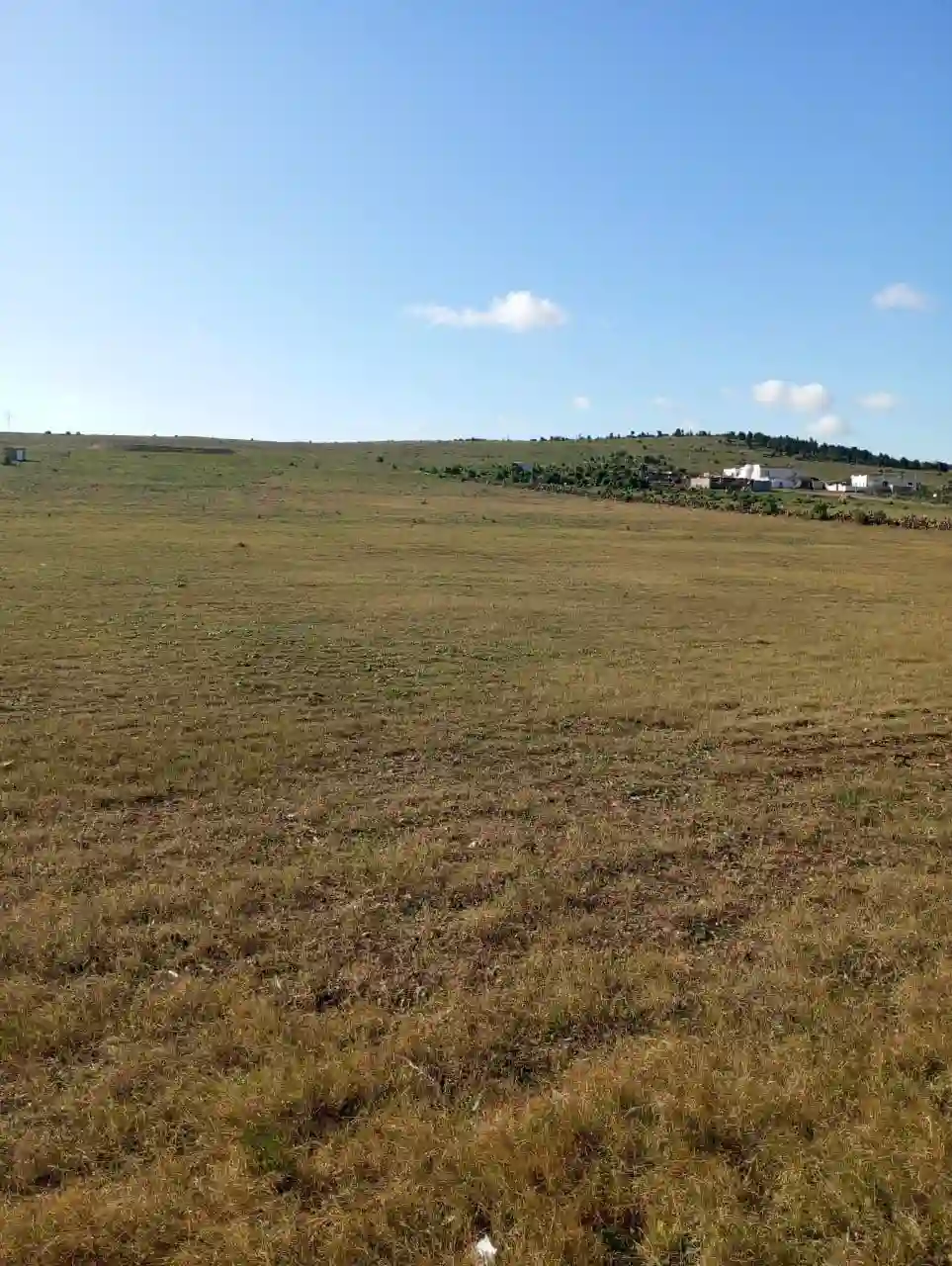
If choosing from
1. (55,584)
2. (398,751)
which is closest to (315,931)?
(398,751)

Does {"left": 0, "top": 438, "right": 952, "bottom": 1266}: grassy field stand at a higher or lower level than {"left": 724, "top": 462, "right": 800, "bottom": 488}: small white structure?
lower

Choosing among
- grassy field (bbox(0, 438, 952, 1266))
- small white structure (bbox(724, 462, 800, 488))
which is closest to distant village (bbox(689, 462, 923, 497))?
small white structure (bbox(724, 462, 800, 488))

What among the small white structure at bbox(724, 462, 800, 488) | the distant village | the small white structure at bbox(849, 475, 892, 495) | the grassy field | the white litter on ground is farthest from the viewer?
the small white structure at bbox(724, 462, 800, 488)

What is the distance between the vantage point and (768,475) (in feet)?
458

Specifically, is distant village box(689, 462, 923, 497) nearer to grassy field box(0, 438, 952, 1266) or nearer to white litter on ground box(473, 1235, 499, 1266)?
grassy field box(0, 438, 952, 1266)

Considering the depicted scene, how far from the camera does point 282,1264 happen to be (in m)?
3.88

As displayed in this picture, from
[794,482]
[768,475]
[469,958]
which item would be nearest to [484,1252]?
[469,958]

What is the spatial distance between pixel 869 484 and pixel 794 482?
36.0ft

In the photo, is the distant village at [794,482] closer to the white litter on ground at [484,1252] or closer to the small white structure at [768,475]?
the small white structure at [768,475]

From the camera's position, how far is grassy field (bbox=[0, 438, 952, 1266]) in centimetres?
415

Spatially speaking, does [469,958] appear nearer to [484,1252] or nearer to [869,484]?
[484,1252]

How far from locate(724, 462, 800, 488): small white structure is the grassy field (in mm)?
123012

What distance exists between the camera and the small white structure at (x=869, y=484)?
134 m

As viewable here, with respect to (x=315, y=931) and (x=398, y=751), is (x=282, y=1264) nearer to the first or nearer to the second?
(x=315, y=931)
